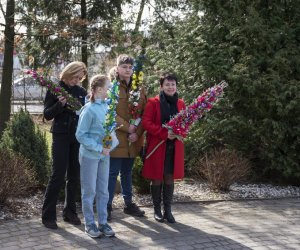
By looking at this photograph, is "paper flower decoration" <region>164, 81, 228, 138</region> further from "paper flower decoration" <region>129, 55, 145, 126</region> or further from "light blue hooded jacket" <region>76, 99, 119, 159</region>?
"light blue hooded jacket" <region>76, 99, 119, 159</region>

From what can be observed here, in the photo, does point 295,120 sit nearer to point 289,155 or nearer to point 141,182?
point 289,155

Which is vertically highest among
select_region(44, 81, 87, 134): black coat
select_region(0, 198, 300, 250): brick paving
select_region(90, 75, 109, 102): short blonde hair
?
select_region(90, 75, 109, 102): short blonde hair

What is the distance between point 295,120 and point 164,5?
1179cm

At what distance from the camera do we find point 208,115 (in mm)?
8562

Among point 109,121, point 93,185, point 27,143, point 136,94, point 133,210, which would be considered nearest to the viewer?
point 109,121

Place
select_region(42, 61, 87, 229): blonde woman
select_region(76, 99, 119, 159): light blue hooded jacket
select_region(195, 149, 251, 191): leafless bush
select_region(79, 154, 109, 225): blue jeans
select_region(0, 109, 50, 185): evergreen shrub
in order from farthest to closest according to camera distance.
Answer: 1. select_region(195, 149, 251, 191): leafless bush
2. select_region(0, 109, 50, 185): evergreen shrub
3. select_region(42, 61, 87, 229): blonde woman
4. select_region(79, 154, 109, 225): blue jeans
5. select_region(76, 99, 119, 159): light blue hooded jacket

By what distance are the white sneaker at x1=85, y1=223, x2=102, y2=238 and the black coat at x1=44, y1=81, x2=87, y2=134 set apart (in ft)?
3.51

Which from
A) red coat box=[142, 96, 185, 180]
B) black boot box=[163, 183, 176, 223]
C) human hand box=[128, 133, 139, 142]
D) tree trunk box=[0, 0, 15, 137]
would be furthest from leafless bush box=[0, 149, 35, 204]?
tree trunk box=[0, 0, 15, 137]

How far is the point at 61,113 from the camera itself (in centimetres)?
550

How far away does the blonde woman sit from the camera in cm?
548

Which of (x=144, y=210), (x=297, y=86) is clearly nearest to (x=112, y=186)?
(x=144, y=210)

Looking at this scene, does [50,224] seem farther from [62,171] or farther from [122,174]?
[122,174]

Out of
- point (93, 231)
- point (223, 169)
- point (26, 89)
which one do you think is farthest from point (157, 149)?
point (26, 89)

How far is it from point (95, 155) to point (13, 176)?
1.49 m
